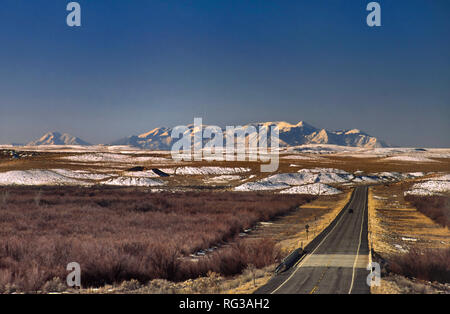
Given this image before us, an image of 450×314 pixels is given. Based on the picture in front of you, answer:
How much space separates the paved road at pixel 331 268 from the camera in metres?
17.7

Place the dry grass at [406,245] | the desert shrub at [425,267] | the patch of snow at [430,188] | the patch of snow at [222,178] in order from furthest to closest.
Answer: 1. the patch of snow at [222,178]
2. the patch of snow at [430,188]
3. the desert shrub at [425,267]
4. the dry grass at [406,245]

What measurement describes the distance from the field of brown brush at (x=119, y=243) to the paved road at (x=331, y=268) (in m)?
3.19

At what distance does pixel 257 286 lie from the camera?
59.4ft

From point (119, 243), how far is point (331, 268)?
14770 millimetres

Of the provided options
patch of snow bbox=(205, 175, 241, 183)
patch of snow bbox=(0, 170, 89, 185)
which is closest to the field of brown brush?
patch of snow bbox=(0, 170, 89, 185)

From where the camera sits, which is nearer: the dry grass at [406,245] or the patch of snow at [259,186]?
the dry grass at [406,245]

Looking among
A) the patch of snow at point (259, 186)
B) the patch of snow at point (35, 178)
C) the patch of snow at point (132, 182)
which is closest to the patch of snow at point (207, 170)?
the patch of snow at point (132, 182)

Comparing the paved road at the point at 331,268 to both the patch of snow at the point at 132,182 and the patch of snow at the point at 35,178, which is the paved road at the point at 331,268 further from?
the patch of snow at the point at 35,178

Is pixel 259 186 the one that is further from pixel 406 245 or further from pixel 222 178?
pixel 406 245

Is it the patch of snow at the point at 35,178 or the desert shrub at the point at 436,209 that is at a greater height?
the patch of snow at the point at 35,178

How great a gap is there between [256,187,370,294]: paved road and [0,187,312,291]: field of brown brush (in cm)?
319

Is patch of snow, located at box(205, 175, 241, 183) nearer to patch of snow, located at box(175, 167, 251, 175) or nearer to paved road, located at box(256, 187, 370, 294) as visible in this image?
patch of snow, located at box(175, 167, 251, 175)
